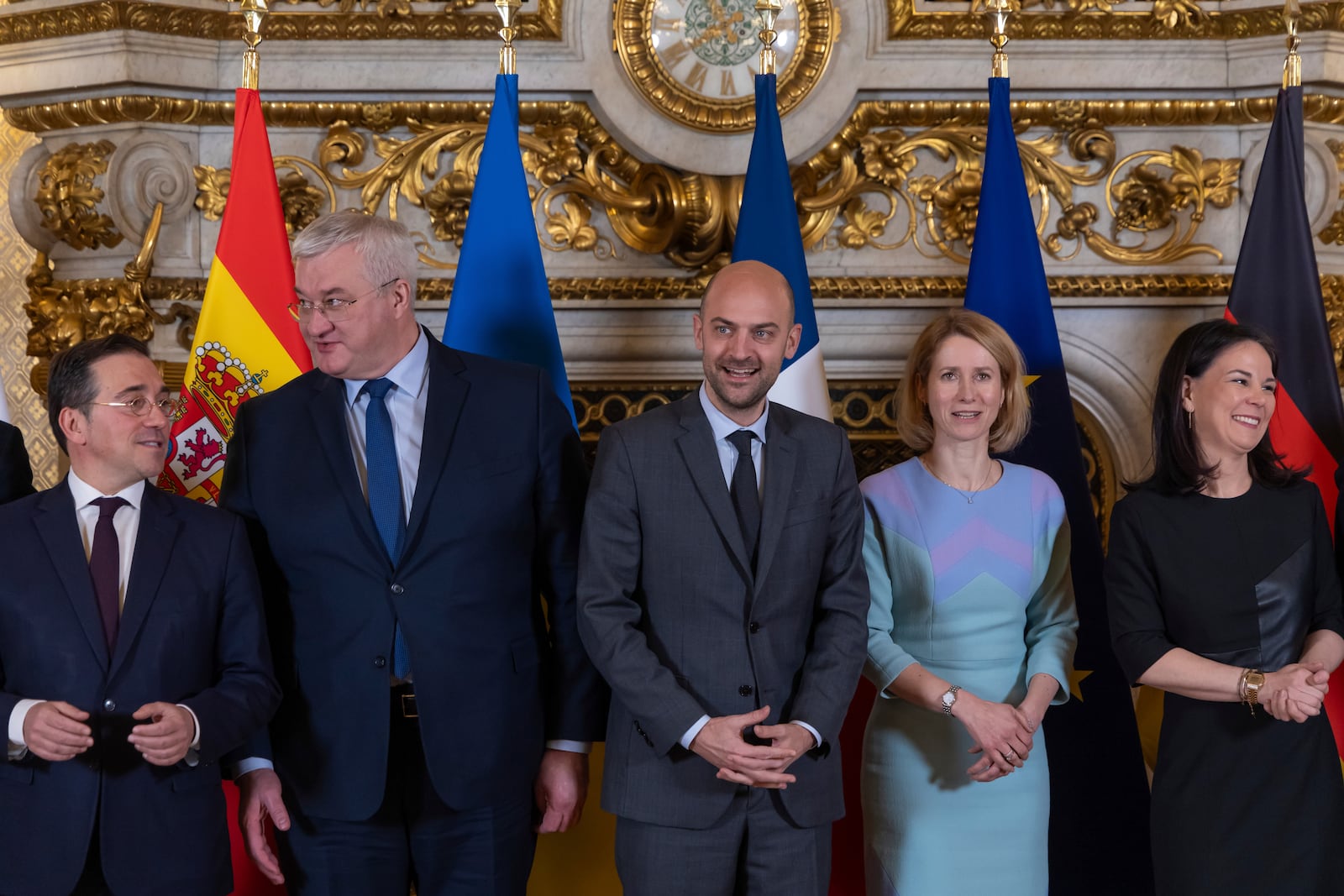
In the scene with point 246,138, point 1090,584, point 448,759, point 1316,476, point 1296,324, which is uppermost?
point 246,138

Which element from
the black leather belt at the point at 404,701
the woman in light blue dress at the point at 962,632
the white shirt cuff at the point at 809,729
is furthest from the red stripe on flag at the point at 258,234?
the white shirt cuff at the point at 809,729

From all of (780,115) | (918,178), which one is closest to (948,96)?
(918,178)

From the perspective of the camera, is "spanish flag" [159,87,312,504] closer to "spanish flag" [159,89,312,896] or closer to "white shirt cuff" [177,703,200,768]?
"spanish flag" [159,89,312,896]

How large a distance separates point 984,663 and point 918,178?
79.5 inches

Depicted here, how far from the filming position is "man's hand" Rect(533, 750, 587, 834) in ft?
7.76

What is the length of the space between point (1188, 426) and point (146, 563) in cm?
184

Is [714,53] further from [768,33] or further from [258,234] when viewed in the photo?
[258,234]

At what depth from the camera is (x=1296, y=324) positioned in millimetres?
3324

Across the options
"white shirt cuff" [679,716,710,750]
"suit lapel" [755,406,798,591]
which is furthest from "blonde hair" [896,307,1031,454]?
"white shirt cuff" [679,716,710,750]

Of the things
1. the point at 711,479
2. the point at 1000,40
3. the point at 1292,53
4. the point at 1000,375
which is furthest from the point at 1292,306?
the point at 711,479

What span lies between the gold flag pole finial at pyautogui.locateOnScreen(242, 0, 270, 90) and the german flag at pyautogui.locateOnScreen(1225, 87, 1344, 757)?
2.52 m

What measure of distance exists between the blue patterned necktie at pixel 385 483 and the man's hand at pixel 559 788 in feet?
1.01

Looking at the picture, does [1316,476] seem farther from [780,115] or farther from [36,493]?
[36,493]

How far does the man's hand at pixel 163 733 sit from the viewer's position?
2027 mm
